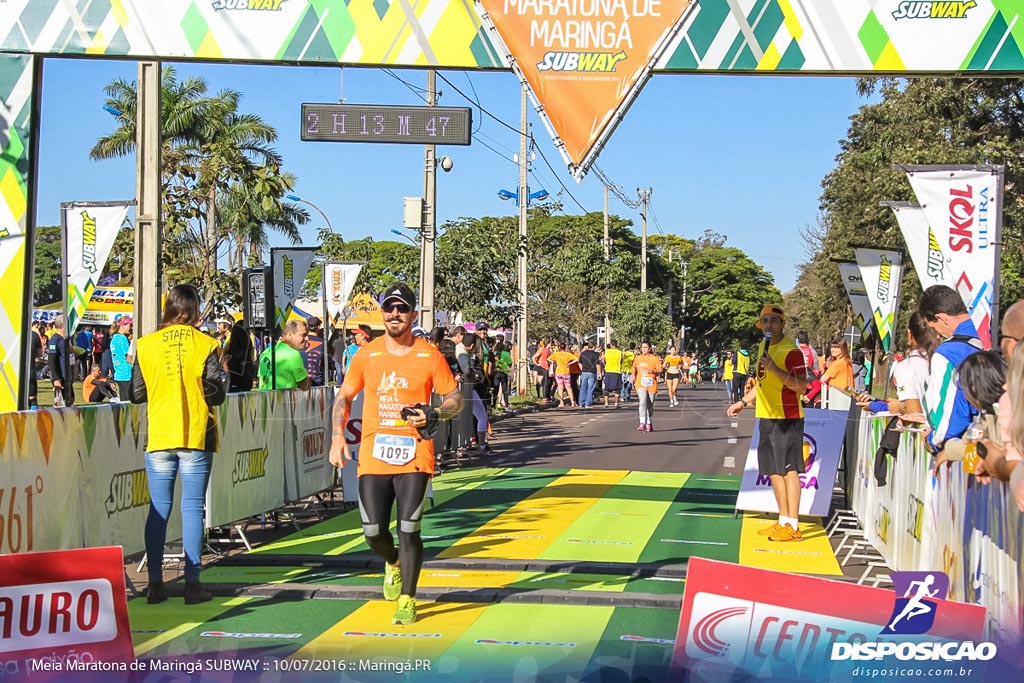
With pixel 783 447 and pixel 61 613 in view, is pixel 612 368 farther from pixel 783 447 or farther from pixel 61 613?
pixel 61 613

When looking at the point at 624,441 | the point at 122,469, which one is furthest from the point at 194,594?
the point at 624,441

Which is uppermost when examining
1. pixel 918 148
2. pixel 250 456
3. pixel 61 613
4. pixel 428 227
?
pixel 918 148

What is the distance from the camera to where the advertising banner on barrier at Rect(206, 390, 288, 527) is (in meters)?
10.7

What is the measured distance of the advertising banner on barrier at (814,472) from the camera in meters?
12.5

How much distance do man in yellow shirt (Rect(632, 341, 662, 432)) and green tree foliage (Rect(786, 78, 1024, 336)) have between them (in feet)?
18.8

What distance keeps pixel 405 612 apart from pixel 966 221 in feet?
21.9

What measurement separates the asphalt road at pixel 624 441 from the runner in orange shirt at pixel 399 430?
35.0 ft

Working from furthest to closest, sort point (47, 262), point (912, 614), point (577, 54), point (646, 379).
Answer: point (47, 262) → point (646, 379) → point (577, 54) → point (912, 614)

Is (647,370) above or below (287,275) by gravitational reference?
below

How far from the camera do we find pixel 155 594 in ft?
27.4

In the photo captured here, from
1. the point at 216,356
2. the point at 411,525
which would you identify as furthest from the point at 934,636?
the point at 216,356

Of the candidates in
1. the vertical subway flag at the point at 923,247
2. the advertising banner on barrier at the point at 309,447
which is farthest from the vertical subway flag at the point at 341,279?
the vertical subway flag at the point at 923,247

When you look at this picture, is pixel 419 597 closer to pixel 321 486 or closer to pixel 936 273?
pixel 321 486

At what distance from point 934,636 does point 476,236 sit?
100 feet
